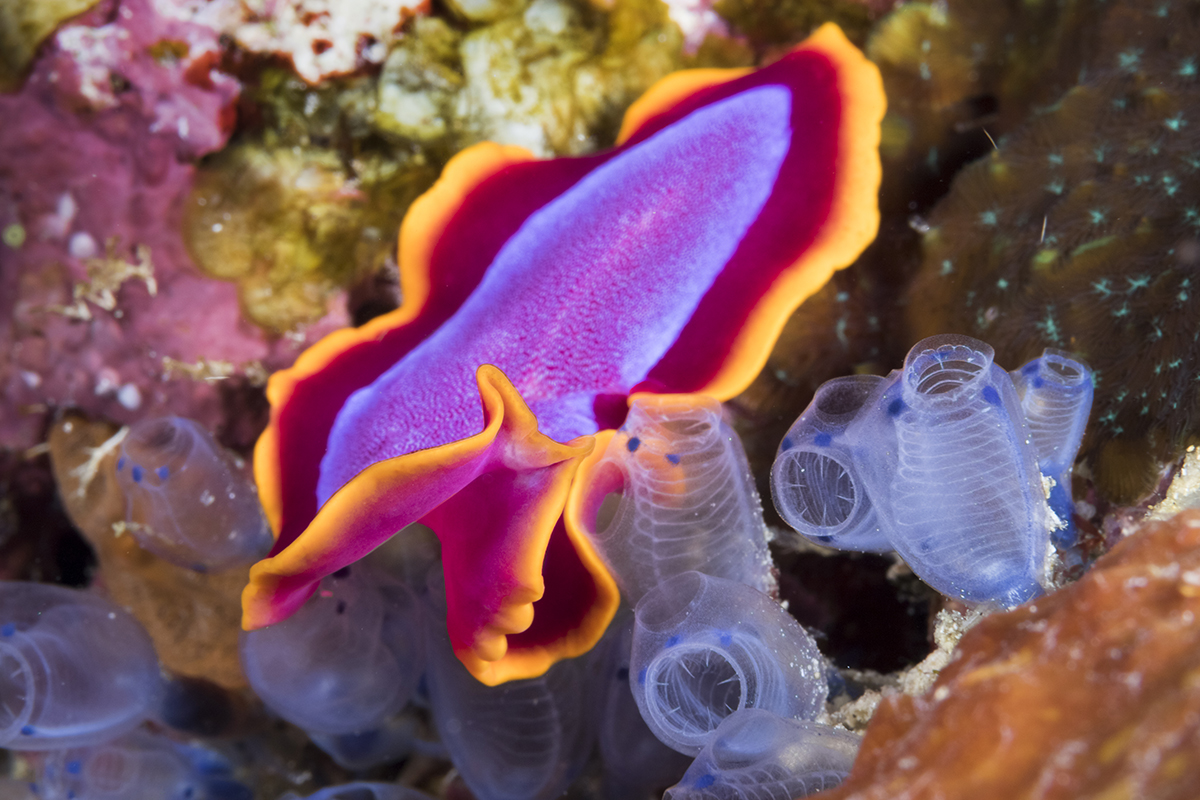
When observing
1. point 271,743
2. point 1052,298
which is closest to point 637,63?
point 1052,298

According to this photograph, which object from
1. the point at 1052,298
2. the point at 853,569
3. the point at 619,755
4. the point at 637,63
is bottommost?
the point at 619,755

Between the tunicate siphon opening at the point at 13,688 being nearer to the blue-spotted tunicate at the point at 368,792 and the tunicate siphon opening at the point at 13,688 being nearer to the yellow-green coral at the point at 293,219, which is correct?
the blue-spotted tunicate at the point at 368,792

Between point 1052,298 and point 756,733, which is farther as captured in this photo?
point 1052,298

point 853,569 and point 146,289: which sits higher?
point 146,289

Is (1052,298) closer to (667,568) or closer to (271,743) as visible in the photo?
(667,568)

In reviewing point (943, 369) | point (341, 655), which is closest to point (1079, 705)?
point (943, 369)

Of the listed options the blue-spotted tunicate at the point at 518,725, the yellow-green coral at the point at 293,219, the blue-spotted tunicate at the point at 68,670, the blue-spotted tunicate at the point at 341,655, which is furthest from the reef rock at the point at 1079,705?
the yellow-green coral at the point at 293,219
